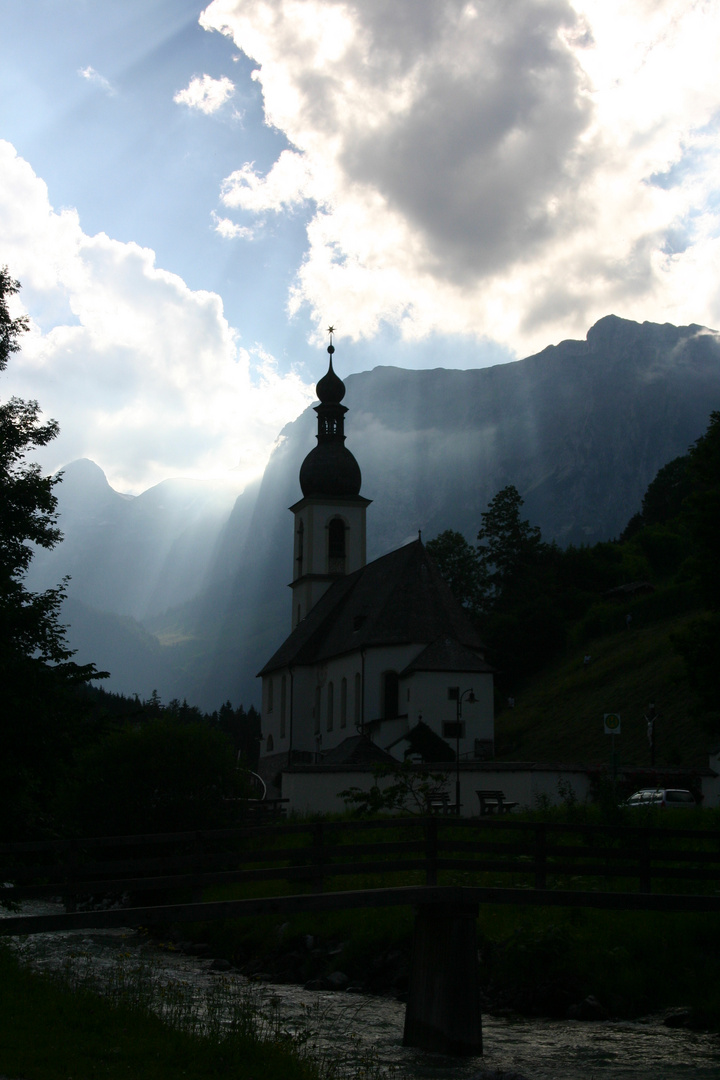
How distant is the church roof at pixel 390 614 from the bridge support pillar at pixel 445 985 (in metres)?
34.1

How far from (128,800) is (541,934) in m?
16.9

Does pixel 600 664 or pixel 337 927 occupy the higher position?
pixel 600 664

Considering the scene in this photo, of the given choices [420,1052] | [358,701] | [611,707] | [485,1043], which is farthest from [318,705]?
[420,1052]

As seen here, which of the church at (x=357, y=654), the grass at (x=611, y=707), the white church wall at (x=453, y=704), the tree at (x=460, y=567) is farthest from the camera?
the tree at (x=460, y=567)

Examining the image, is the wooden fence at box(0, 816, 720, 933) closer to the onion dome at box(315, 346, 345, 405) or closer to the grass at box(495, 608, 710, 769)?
the grass at box(495, 608, 710, 769)

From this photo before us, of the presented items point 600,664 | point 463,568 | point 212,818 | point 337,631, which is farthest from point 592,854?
point 463,568

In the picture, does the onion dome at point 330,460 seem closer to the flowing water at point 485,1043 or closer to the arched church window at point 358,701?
the arched church window at point 358,701

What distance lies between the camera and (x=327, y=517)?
69.6 meters

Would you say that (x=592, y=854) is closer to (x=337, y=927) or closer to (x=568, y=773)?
(x=337, y=927)

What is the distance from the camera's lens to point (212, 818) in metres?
32.5

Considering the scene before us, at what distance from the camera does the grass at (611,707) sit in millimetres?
53562

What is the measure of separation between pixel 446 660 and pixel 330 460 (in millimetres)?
25665

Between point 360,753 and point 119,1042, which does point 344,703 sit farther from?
point 119,1042

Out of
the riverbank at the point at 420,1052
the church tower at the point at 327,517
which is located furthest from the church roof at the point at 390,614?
the riverbank at the point at 420,1052
